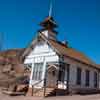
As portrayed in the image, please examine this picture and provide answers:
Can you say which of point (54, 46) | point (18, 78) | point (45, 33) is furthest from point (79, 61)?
point (18, 78)

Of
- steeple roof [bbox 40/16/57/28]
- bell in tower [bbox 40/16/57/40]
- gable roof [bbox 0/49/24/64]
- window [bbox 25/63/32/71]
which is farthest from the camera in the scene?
gable roof [bbox 0/49/24/64]

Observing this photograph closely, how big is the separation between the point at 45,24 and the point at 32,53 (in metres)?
4.72

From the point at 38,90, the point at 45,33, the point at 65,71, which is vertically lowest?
the point at 38,90

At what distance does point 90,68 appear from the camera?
1164 inches

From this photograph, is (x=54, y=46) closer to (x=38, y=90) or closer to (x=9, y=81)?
(x=38, y=90)

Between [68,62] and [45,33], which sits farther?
[45,33]

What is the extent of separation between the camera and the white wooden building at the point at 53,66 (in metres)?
24.6

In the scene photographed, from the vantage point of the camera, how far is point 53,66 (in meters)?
24.9

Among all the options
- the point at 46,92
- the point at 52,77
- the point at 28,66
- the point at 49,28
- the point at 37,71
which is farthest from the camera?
the point at 49,28

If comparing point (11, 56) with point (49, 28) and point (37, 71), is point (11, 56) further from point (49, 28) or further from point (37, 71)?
point (37, 71)

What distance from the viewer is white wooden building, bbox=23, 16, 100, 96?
24.6m

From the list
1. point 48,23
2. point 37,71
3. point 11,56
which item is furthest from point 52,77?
point 11,56

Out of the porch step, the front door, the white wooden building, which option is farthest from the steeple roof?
the porch step

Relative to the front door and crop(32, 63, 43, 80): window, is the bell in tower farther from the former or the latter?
the front door
